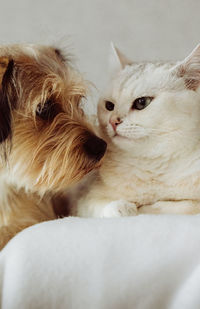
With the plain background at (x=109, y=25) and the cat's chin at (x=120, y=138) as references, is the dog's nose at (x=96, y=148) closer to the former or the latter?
the cat's chin at (x=120, y=138)

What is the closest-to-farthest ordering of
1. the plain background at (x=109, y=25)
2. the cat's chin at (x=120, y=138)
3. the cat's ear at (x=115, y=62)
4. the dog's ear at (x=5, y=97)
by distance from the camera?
the dog's ear at (x=5, y=97), the cat's chin at (x=120, y=138), the cat's ear at (x=115, y=62), the plain background at (x=109, y=25)

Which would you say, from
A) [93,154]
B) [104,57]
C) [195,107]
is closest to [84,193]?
[93,154]

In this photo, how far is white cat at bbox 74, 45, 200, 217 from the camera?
1171 millimetres

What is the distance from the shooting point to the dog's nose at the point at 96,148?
1.20 m

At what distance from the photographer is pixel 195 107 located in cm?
118

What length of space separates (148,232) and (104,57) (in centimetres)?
124

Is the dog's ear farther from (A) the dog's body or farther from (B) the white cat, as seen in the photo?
(B) the white cat

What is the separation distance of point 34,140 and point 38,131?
0.03m

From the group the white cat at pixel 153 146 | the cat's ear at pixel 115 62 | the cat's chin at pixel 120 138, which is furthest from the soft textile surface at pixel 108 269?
the cat's ear at pixel 115 62

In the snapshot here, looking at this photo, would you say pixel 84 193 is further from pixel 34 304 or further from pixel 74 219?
pixel 34 304

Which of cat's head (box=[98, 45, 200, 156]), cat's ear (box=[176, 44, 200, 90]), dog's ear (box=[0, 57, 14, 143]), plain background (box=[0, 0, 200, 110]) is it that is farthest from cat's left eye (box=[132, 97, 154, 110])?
plain background (box=[0, 0, 200, 110])

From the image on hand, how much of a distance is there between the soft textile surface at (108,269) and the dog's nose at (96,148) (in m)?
0.31

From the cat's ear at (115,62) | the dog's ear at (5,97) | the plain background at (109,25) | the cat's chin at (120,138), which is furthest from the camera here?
the plain background at (109,25)

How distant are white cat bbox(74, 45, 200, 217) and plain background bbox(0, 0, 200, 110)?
74 cm
